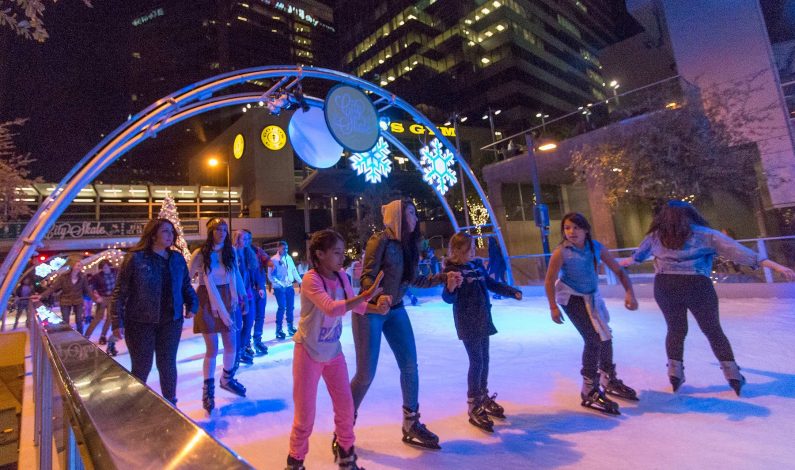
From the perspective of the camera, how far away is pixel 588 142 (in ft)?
50.4

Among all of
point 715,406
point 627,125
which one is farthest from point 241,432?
point 627,125

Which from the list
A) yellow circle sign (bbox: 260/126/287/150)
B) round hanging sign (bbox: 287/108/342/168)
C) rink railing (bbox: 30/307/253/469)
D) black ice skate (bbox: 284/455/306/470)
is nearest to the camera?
rink railing (bbox: 30/307/253/469)

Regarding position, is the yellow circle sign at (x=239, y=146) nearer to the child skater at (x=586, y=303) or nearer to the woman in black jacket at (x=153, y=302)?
the woman in black jacket at (x=153, y=302)

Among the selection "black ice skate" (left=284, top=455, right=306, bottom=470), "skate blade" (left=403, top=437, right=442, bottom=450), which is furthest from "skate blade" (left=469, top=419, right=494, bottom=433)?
"black ice skate" (left=284, top=455, right=306, bottom=470)

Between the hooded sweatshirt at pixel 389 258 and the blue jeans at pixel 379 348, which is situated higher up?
the hooded sweatshirt at pixel 389 258

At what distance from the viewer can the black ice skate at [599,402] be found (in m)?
3.16

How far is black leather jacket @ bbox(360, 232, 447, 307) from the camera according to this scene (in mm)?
2828

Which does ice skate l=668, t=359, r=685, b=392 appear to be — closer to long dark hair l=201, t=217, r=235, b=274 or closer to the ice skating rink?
the ice skating rink

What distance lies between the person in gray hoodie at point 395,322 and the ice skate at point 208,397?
1.81 metres

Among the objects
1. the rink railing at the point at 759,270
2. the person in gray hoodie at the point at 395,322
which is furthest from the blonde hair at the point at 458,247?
the rink railing at the point at 759,270

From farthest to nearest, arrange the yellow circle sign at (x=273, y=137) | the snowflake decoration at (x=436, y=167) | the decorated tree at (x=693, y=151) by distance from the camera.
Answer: the yellow circle sign at (x=273, y=137) < the decorated tree at (x=693, y=151) < the snowflake decoration at (x=436, y=167)

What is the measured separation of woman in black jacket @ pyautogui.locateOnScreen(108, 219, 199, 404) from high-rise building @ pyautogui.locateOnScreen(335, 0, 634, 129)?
42784 mm

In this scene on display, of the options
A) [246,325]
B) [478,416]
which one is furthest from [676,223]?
[246,325]

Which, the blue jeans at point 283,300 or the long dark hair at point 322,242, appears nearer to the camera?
the long dark hair at point 322,242
